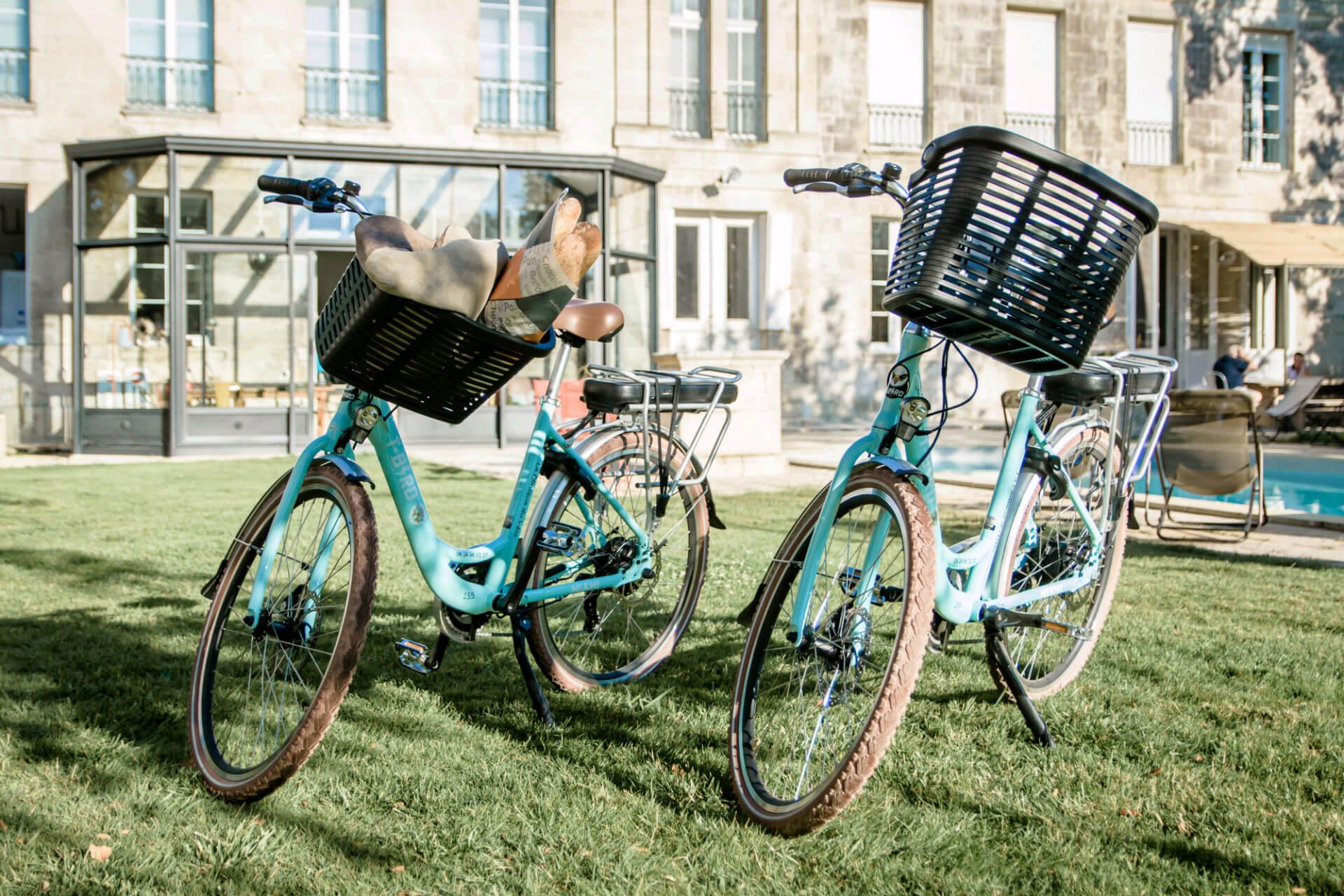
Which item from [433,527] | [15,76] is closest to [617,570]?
[433,527]

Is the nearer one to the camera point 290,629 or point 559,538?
point 290,629

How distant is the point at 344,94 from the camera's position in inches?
655

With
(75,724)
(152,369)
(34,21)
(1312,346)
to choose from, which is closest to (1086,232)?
(75,724)

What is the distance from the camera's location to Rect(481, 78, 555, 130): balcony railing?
17.2 meters

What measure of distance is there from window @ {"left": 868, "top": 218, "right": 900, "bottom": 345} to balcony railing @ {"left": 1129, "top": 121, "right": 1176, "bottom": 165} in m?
4.69

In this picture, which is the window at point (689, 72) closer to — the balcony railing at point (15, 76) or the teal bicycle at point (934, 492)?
the balcony railing at point (15, 76)

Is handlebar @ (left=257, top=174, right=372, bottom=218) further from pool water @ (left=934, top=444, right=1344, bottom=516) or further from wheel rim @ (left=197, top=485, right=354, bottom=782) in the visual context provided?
pool water @ (left=934, top=444, right=1344, bottom=516)

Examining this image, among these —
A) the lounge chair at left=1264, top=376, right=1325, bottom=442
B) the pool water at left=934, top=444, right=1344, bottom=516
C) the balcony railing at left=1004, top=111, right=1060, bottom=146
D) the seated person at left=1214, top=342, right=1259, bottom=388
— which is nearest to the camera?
the pool water at left=934, top=444, right=1344, bottom=516

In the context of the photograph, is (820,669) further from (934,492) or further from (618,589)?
(618,589)

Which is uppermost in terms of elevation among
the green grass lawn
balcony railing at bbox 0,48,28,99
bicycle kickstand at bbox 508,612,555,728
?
balcony railing at bbox 0,48,28,99

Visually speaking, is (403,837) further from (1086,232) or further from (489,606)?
(1086,232)

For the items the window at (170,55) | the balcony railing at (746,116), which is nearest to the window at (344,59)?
the window at (170,55)

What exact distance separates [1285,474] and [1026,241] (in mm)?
10316

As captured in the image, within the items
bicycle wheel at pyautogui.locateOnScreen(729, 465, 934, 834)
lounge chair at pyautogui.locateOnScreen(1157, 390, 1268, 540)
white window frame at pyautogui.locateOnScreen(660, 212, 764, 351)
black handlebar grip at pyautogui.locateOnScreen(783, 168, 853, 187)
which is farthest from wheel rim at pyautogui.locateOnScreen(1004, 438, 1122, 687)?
white window frame at pyautogui.locateOnScreen(660, 212, 764, 351)
